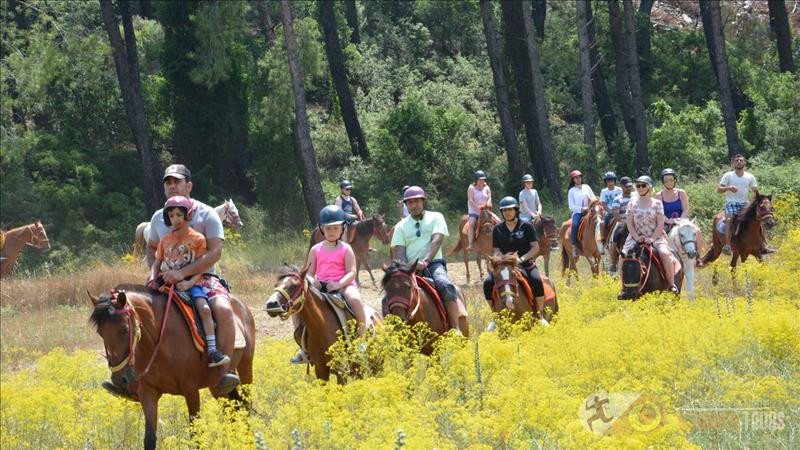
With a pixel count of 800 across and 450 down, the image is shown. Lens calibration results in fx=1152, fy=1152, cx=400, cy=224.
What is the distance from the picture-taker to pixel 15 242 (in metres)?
27.3

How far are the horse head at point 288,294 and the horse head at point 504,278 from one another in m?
3.27

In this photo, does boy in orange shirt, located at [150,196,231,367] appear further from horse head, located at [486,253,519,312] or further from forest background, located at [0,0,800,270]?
forest background, located at [0,0,800,270]

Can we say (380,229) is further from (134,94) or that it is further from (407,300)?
(134,94)

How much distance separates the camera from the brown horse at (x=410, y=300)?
12148 mm

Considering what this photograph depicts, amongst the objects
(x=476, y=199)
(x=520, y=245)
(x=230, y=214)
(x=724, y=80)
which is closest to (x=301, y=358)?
(x=520, y=245)

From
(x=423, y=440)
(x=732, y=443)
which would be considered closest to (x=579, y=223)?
(x=732, y=443)

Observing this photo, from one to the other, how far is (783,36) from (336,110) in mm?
17134

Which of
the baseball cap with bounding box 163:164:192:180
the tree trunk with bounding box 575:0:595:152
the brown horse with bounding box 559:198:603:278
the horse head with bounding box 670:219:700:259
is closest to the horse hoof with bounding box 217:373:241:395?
the baseball cap with bounding box 163:164:192:180

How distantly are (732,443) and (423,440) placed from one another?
278cm

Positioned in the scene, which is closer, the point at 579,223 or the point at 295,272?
the point at 295,272

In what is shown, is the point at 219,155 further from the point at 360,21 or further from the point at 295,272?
the point at 295,272

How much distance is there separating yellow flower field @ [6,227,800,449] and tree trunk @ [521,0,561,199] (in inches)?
807

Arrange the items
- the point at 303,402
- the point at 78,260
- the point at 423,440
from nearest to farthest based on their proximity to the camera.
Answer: the point at 423,440 < the point at 303,402 < the point at 78,260

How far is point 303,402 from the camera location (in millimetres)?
9523
